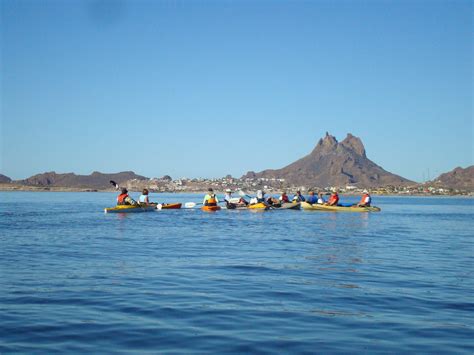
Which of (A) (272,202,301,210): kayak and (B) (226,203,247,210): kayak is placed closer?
(B) (226,203,247,210): kayak

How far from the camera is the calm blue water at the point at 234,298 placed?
9.62m

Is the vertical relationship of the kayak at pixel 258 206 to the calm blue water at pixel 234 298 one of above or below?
above

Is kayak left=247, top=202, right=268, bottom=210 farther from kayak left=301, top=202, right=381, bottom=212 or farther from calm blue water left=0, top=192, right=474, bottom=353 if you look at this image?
calm blue water left=0, top=192, right=474, bottom=353

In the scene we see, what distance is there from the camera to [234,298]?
1309 cm

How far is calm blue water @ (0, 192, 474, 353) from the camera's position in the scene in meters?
9.62

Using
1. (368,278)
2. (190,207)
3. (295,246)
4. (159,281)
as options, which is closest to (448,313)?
(368,278)

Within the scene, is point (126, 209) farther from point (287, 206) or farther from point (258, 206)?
point (287, 206)

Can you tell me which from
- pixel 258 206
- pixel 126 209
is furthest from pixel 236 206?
pixel 126 209

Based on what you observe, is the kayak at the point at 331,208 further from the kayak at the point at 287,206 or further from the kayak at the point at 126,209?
the kayak at the point at 126,209

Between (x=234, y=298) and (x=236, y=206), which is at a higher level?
(x=236, y=206)

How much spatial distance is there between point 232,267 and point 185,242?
8.86 metres

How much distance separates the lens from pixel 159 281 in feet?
50.1

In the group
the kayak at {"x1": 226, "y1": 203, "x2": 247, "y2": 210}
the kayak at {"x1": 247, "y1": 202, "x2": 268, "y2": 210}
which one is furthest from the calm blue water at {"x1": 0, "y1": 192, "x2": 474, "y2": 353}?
the kayak at {"x1": 247, "y1": 202, "x2": 268, "y2": 210}

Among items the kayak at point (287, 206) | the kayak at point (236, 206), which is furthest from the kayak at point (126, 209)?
the kayak at point (287, 206)
